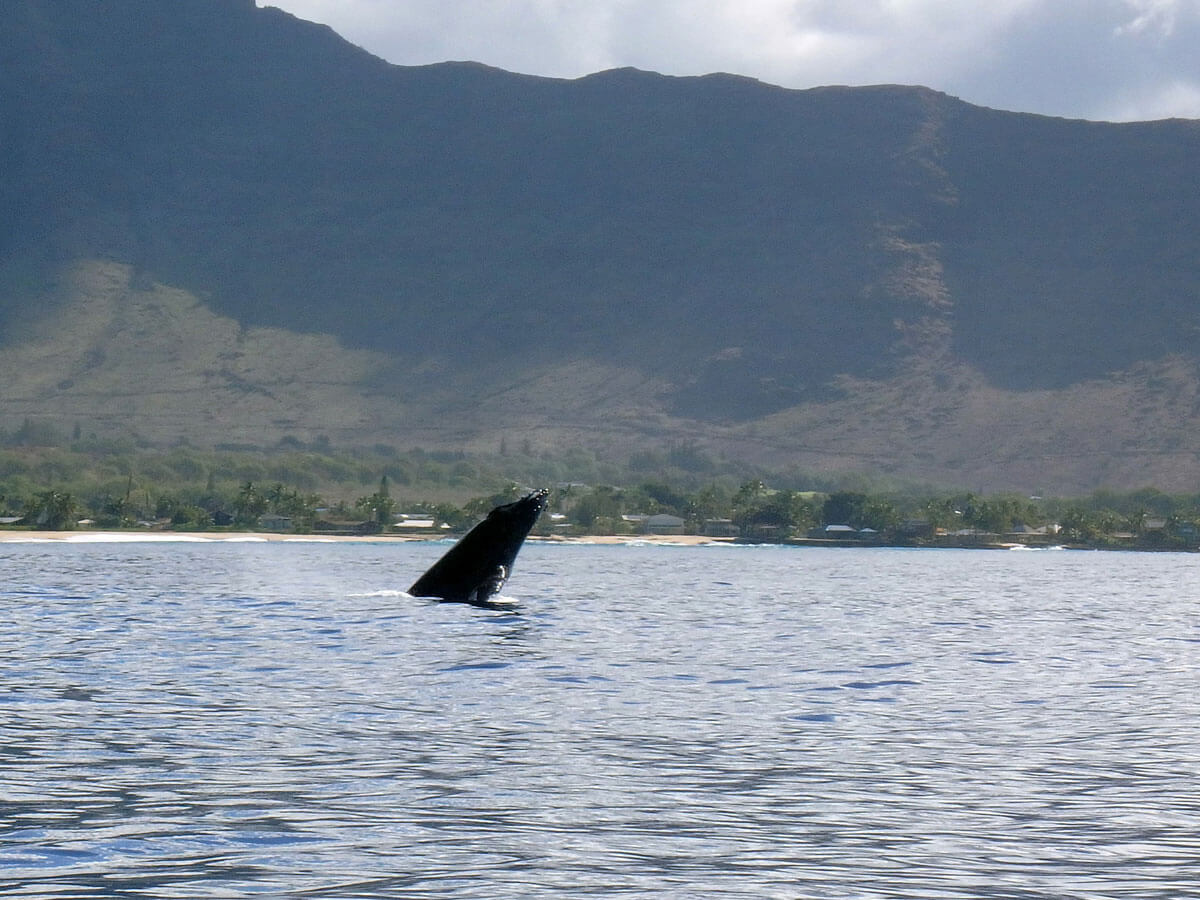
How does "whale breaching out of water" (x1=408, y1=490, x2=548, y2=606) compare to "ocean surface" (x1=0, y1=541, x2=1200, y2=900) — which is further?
"whale breaching out of water" (x1=408, y1=490, x2=548, y2=606)

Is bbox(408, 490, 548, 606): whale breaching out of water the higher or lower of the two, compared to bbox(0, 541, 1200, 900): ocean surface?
higher

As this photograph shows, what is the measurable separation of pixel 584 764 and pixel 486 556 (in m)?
35.1

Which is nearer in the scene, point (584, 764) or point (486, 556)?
point (584, 764)

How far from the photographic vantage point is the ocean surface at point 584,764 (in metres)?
15.5

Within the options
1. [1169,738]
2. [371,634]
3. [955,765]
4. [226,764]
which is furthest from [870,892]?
[371,634]

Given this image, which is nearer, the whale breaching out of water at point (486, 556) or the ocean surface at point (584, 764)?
the ocean surface at point (584, 764)

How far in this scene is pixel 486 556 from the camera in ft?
187

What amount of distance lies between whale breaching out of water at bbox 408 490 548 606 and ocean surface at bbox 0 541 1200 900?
16.8 ft

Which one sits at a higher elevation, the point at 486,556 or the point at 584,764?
the point at 486,556

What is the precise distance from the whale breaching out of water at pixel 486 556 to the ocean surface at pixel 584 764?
5.13 meters

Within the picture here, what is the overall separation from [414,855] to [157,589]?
6611 cm

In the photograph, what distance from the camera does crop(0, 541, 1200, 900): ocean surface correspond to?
15.5 m

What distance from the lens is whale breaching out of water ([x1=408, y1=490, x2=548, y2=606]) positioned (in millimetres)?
54469

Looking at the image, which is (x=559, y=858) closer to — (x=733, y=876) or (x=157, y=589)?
(x=733, y=876)
